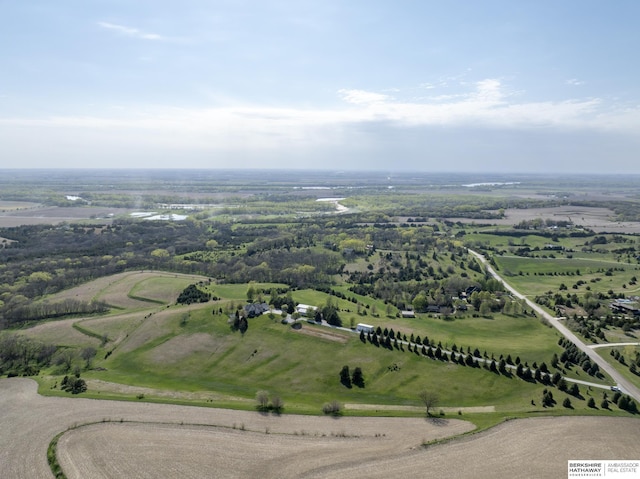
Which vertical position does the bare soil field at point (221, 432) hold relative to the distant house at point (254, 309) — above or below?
below

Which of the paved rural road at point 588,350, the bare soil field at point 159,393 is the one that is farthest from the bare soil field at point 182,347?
the paved rural road at point 588,350

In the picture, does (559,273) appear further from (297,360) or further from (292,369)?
(292,369)

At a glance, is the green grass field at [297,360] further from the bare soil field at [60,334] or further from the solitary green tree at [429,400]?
the solitary green tree at [429,400]

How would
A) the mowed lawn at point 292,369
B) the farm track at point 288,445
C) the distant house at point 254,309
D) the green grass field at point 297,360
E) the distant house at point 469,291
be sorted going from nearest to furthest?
the farm track at point 288,445 < the mowed lawn at point 292,369 < the green grass field at point 297,360 < the distant house at point 254,309 < the distant house at point 469,291

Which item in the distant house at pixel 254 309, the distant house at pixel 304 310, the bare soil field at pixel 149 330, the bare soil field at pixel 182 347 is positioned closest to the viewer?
the bare soil field at pixel 182 347

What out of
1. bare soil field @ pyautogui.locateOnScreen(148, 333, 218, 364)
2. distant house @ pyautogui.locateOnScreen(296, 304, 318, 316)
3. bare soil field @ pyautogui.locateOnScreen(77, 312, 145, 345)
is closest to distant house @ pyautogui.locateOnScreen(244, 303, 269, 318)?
distant house @ pyautogui.locateOnScreen(296, 304, 318, 316)

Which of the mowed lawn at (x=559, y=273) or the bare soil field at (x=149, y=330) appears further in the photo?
the mowed lawn at (x=559, y=273)

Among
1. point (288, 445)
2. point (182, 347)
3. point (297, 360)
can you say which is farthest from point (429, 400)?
point (182, 347)
